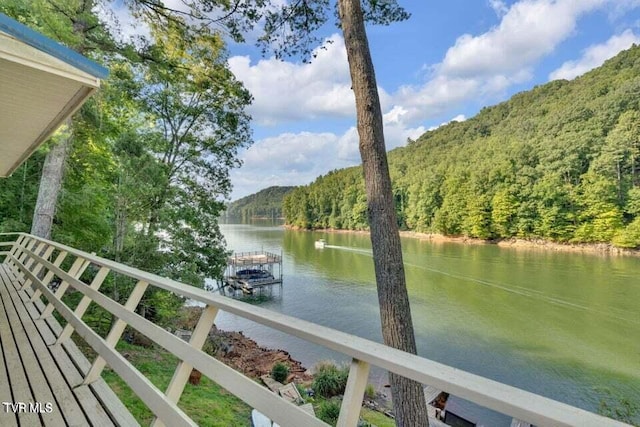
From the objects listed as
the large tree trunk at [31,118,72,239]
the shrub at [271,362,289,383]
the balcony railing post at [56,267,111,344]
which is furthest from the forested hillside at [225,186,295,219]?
the balcony railing post at [56,267,111,344]

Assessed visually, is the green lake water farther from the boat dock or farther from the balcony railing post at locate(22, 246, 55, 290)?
the balcony railing post at locate(22, 246, 55, 290)

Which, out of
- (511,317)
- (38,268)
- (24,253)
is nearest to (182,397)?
(38,268)

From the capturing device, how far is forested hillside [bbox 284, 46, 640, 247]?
30547 millimetres

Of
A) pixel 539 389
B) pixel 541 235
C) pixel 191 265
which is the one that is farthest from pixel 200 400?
pixel 541 235

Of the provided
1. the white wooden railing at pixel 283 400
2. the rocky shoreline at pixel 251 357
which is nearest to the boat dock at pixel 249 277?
the rocky shoreline at pixel 251 357

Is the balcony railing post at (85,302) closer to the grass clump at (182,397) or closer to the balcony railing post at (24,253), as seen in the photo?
the grass clump at (182,397)

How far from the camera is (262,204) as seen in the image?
133m

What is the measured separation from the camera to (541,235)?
3312 centimetres

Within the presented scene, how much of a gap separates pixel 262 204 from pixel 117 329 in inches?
5229

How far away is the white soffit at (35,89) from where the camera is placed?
1882 millimetres

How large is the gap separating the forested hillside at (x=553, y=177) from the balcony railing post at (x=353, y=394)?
35.3 metres

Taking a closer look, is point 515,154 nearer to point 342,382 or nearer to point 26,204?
point 342,382

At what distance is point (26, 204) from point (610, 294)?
2249cm

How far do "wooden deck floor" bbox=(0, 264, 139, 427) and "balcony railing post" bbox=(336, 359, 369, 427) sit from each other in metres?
1.39
